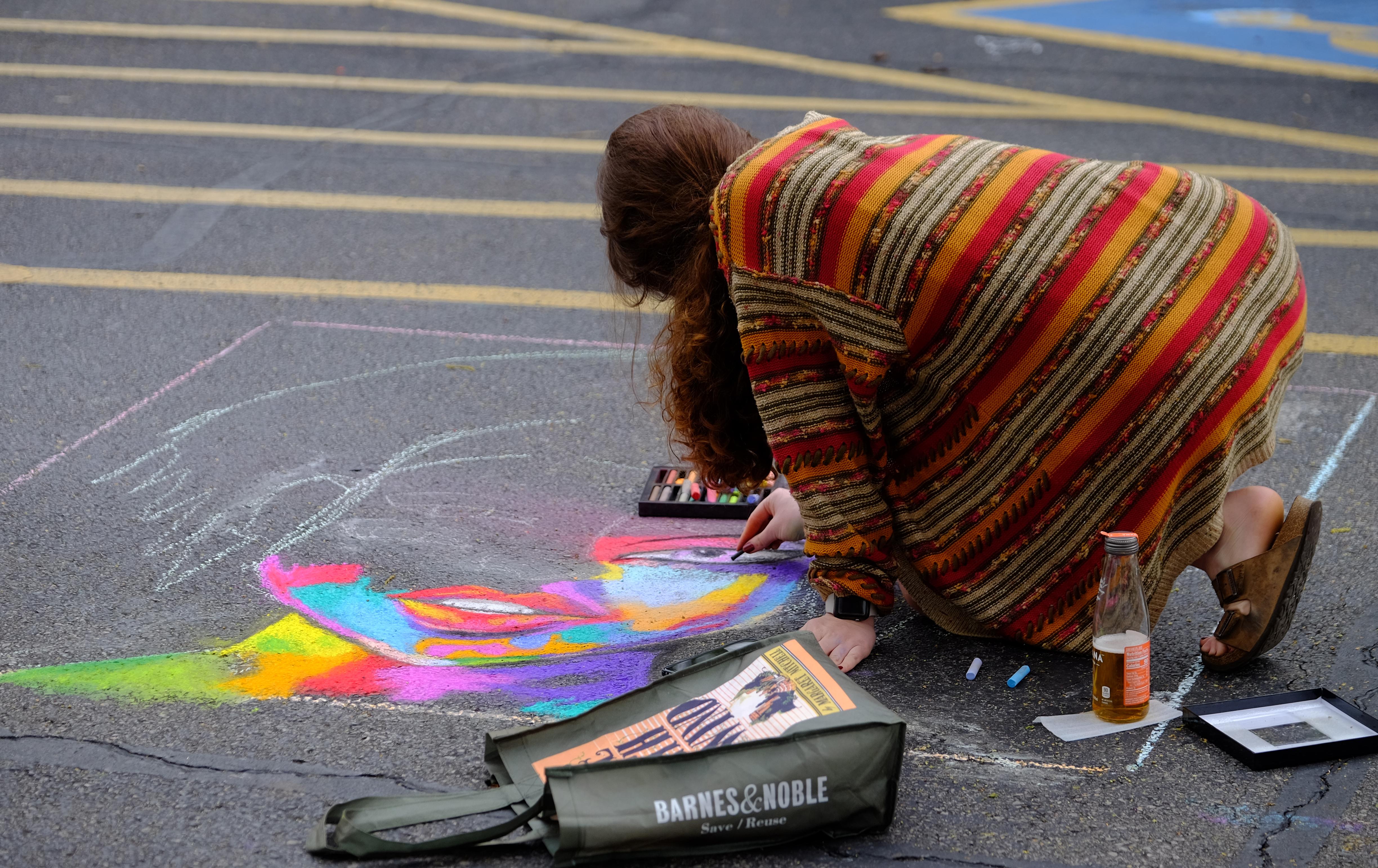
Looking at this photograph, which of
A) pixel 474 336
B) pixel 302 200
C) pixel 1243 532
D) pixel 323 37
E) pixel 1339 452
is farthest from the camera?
pixel 323 37

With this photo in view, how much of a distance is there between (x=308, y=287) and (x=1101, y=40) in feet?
19.6

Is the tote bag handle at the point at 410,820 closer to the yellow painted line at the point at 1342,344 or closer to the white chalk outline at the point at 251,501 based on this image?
the white chalk outline at the point at 251,501

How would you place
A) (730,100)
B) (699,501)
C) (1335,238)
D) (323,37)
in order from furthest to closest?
(323,37), (730,100), (1335,238), (699,501)

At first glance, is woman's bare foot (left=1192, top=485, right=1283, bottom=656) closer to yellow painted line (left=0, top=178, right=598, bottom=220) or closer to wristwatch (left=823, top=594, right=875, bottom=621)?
wristwatch (left=823, top=594, right=875, bottom=621)

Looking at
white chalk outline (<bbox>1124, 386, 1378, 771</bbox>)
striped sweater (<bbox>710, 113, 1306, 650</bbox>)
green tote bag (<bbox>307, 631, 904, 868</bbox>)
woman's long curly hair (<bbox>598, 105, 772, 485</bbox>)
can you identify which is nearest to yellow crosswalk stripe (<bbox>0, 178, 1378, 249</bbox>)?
white chalk outline (<bbox>1124, 386, 1378, 771</bbox>)

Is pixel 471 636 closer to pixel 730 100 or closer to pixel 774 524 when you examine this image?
pixel 774 524

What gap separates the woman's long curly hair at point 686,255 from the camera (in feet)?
7.96

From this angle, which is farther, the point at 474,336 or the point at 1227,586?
the point at 474,336

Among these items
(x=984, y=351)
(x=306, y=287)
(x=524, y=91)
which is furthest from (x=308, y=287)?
(x=984, y=351)

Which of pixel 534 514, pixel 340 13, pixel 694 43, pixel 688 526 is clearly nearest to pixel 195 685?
pixel 534 514

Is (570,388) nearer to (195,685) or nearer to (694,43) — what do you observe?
(195,685)

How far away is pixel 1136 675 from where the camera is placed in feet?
7.53

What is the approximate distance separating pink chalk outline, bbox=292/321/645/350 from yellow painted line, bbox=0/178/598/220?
123cm

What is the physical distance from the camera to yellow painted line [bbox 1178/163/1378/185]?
19.3ft
